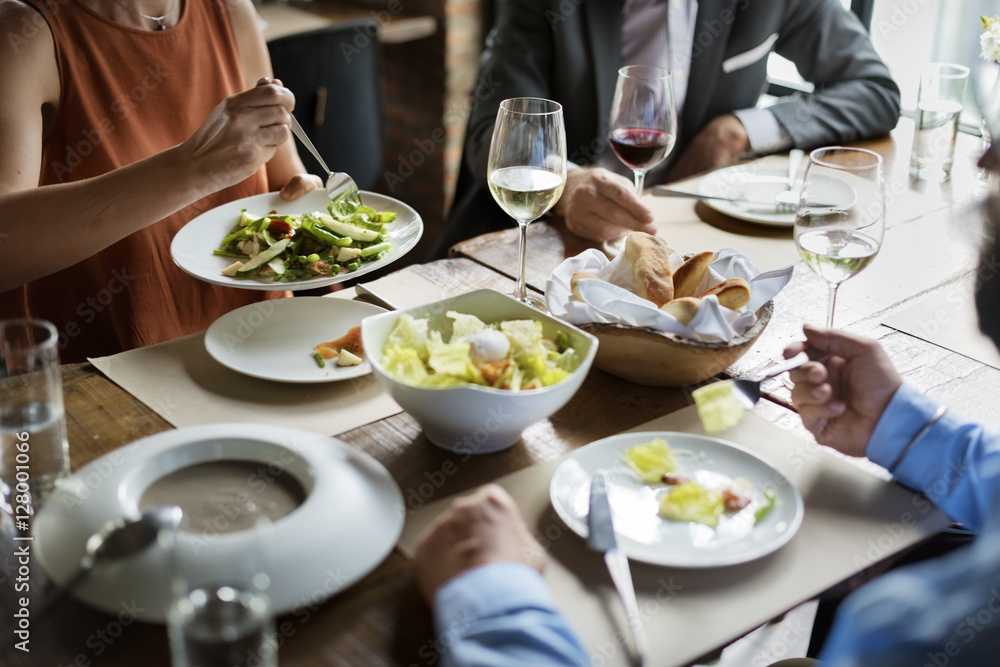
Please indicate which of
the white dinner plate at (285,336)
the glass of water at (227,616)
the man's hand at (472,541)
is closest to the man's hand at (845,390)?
the man's hand at (472,541)

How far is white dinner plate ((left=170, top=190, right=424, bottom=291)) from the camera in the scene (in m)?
1.20

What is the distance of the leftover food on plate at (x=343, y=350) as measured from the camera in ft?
3.51

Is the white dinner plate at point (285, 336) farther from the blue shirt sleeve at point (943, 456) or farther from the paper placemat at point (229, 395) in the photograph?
the blue shirt sleeve at point (943, 456)

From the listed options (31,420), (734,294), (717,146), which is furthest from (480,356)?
(717,146)

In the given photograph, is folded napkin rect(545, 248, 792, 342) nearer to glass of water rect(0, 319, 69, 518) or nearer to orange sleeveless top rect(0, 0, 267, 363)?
glass of water rect(0, 319, 69, 518)

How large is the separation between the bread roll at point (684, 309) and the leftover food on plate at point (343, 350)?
364 millimetres

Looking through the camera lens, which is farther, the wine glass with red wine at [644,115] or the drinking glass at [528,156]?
the wine glass with red wine at [644,115]

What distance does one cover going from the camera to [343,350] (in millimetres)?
1085

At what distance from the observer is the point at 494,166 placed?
1191mm

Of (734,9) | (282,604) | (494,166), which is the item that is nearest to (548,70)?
(734,9)

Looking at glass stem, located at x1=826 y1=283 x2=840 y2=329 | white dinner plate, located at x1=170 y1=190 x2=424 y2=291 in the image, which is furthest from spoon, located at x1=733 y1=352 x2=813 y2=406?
white dinner plate, located at x1=170 y1=190 x2=424 y2=291

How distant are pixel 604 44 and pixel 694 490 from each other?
1413mm

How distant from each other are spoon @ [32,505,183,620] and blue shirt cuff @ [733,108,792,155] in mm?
1591

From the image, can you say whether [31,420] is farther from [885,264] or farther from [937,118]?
[937,118]
